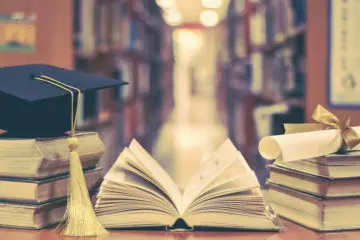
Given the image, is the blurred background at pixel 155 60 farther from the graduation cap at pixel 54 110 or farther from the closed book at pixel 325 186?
the graduation cap at pixel 54 110

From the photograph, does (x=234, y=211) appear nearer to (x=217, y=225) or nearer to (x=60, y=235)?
(x=217, y=225)

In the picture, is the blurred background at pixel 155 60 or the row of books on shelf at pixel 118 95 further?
the row of books on shelf at pixel 118 95

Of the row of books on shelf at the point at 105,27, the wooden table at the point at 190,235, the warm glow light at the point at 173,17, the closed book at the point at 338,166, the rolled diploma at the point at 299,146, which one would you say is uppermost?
the warm glow light at the point at 173,17

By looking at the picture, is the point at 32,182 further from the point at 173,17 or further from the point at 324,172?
the point at 173,17

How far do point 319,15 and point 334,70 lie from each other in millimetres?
298

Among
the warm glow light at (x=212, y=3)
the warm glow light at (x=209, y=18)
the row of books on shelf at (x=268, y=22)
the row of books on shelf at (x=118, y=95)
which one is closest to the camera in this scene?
the row of books on shelf at (x=118, y=95)

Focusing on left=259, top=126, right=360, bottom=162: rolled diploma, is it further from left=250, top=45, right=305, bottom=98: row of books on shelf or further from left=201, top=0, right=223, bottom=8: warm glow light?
left=201, top=0, right=223, bottom=8: warm glow light

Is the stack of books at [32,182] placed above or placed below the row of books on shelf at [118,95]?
below

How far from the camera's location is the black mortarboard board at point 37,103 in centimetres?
123

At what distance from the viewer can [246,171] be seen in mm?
1222

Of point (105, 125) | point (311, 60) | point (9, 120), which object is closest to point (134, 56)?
point (105, 125)

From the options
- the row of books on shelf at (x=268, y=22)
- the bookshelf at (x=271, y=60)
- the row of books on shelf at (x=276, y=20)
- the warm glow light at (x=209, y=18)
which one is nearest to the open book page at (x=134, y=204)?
the bookshelf at (x=271, y=60)

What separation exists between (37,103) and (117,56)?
13.6 feet

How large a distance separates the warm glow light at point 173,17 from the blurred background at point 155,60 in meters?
5.88
